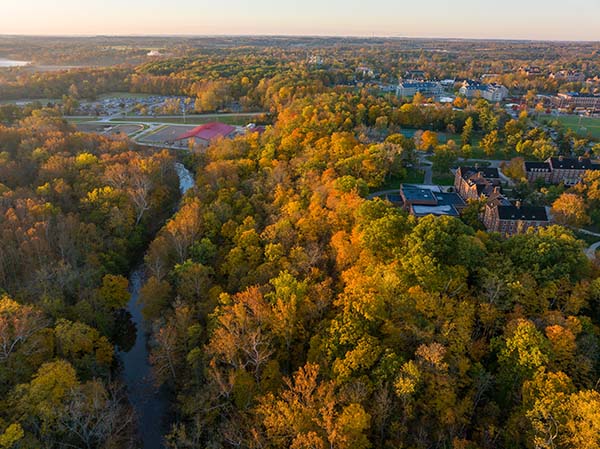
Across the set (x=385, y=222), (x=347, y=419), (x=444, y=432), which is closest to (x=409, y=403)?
(x=444, y=432)

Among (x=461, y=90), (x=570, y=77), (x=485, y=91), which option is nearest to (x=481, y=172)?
(x=485, y=91)

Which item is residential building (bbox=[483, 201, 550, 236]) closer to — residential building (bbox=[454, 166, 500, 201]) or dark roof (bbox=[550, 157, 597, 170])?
residential building (bbox=[454, 166, 500, 201])

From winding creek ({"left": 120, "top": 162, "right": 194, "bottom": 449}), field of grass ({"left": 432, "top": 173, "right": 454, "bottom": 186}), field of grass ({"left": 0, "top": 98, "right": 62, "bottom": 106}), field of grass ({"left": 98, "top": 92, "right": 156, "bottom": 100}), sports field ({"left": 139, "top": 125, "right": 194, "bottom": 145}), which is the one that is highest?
field of grass ({"left": 98, "top": 92, "right": 156, "bottom": 100})

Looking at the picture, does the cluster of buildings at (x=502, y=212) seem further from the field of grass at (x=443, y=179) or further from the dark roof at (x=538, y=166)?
the dark roof at (x=538, y=166)

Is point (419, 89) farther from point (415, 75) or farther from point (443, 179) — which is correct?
point (443, 179)

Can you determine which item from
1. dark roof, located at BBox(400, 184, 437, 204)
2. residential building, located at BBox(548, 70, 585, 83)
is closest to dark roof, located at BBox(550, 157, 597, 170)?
dark roof, located at BBox(400, 184, 437, 204)

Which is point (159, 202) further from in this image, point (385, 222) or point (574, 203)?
point (574, 203)
